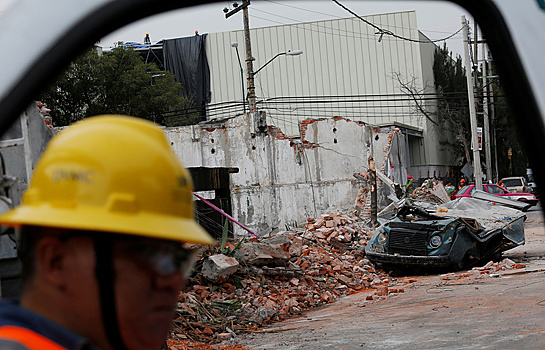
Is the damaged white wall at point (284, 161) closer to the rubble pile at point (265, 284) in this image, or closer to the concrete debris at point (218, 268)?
the rubble pile at point (265, 284)

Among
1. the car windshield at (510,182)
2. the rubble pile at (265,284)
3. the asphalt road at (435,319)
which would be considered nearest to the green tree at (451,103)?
the car windshield at (510,182)

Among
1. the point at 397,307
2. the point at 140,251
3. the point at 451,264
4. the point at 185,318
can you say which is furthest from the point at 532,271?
the point at 140,251

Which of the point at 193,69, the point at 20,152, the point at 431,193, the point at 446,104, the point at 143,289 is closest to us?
the point at 143,289

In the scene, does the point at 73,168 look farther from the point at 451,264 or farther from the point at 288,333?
the point at 451,264

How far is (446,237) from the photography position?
10.8 meters

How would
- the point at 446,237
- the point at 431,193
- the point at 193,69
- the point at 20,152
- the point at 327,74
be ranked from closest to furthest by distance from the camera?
the point at 20,152 < the point at 446,237 < the point at 193,69 < the point at 431,193 < the point at 327,74

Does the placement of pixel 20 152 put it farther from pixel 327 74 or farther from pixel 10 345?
pixel 327 74

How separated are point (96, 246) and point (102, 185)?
0.10 meters

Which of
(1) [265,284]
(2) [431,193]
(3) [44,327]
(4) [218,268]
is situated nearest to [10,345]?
(3) [44,327]

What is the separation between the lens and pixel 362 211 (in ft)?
63.4

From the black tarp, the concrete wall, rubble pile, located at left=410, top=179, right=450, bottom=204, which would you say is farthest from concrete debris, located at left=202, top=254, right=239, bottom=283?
rubble pile, located at left=410, top=179, right=450, bottom=204

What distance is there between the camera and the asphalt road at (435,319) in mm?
5980

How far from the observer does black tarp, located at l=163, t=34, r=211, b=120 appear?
11791 mm

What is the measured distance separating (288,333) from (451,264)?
513 centimetres
